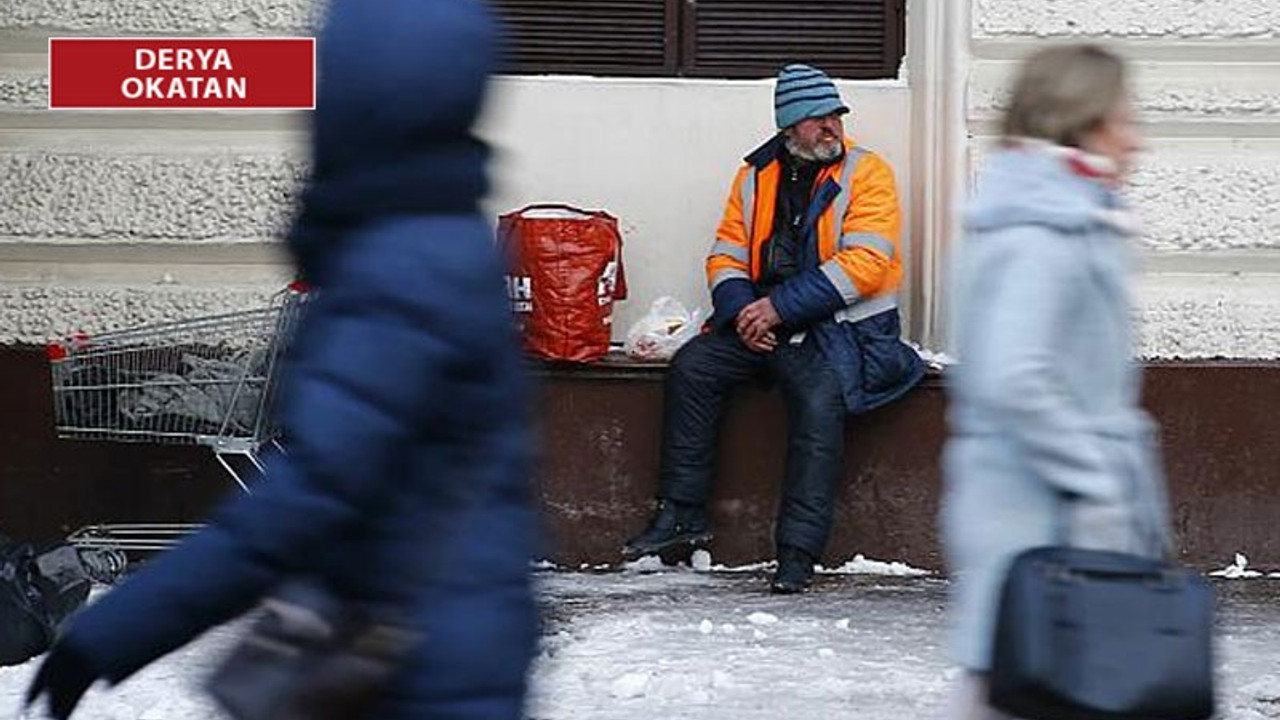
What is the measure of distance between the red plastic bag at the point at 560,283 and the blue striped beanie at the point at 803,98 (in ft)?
2.32

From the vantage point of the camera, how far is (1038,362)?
3.77 meters

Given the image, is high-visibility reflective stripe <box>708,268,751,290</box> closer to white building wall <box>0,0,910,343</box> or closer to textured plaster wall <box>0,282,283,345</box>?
white building wall <box>0,0,910,343</box>

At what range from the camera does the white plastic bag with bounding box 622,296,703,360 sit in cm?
795

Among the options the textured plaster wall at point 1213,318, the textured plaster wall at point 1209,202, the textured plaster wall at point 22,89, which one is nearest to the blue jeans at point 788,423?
the textured plaster wall at point 1213,318

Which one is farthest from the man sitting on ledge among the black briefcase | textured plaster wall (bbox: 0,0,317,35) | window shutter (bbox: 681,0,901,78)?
the black briefcase

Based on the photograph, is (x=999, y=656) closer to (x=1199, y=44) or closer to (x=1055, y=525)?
(x=1055, y=525)

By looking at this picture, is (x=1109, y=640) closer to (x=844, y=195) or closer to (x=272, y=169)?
(x=844, y=195)

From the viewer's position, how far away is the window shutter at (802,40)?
325 inches

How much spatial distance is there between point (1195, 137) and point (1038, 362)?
4343 millimetres

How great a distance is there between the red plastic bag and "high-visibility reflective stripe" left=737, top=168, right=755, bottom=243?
45 cm

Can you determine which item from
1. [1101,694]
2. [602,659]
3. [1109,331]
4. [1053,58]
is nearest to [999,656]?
[1101,694]

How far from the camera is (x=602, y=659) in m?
6.84

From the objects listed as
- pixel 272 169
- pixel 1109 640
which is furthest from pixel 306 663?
pixel 272 169

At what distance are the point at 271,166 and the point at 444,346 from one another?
556 centimetres
